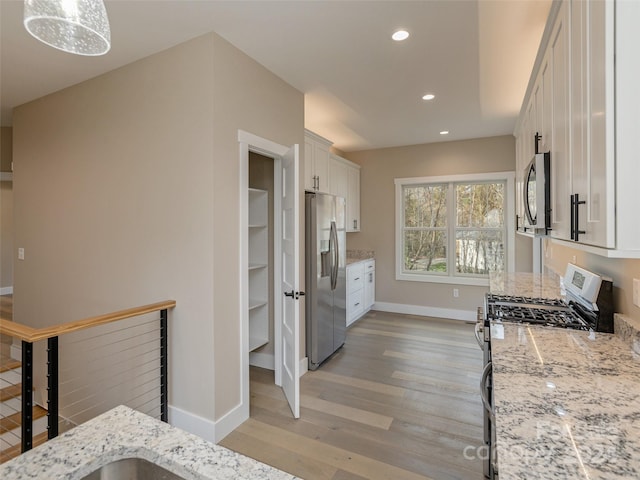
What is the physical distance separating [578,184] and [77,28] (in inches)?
74.2

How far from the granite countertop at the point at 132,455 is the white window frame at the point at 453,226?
502cm

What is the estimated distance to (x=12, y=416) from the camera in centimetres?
303

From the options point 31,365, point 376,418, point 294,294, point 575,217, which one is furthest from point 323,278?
point 575,217

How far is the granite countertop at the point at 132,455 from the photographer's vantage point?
73 cm

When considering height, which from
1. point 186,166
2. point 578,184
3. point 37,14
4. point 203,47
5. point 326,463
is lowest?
point 326,463

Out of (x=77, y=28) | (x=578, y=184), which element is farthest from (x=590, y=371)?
(x=77, y=28)

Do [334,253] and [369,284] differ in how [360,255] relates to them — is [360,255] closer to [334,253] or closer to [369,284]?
[369,284]

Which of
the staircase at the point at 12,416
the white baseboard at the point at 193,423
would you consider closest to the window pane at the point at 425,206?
the white baseboard at the point at 193,423

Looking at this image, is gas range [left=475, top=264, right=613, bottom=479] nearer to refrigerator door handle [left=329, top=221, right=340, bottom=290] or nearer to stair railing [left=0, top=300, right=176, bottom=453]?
refrigerator door handle [left=329, top=221, right=340, bottom=290]

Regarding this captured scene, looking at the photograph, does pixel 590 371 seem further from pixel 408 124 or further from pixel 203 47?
pixel 408 124

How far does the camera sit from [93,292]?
113 inches

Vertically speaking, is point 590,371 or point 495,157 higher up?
point 495,157

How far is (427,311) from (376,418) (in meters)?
3.17

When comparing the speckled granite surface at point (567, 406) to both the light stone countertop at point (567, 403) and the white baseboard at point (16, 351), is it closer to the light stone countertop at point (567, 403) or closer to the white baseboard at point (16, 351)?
the light stone countertop at point (567, 403)
